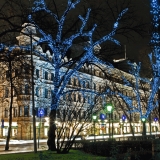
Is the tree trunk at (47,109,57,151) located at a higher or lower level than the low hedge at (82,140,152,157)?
higher

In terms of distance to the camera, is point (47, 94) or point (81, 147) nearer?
point (81, 147)

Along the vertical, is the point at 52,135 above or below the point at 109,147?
above

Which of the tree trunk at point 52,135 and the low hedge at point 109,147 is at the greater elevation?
the tree trunk at point 52,135

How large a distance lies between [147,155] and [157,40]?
679cm

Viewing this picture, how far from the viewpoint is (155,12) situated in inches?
785

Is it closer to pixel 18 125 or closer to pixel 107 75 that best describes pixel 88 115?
pixel 107 75

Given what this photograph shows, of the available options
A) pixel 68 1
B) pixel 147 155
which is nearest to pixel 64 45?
pixel 68 1

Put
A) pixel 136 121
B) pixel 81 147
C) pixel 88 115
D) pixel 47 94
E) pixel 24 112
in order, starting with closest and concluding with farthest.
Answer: pixel 88 115
pixel 81 147
pixel 24 112
pixel 47 94
pixel 136 121

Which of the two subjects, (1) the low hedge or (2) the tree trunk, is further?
(1) the low hedge

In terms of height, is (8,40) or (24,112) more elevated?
(8,40)

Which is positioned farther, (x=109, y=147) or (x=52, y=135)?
(x=52, y=135)

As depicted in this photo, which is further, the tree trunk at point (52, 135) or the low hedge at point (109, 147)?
the low hedge at point (109, 147)

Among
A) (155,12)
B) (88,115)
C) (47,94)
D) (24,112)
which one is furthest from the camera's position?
(47,94)

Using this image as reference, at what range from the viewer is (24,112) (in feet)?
209
